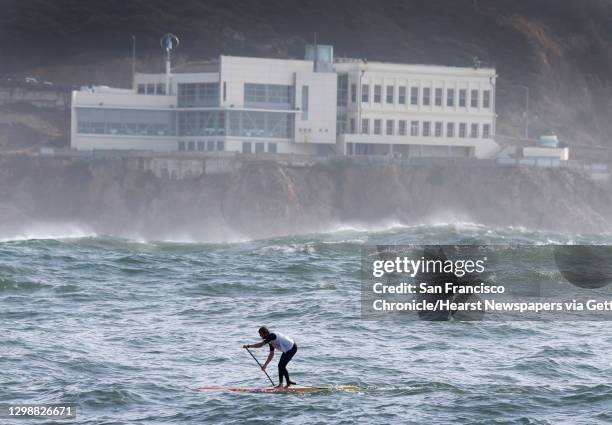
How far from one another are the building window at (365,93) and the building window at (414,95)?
494 centimetres

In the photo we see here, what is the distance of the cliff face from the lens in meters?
119

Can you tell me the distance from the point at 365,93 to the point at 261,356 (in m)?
96.2

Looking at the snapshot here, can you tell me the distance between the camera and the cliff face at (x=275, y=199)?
118688 millimetres

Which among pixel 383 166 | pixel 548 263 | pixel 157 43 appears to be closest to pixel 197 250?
pixel 548 263

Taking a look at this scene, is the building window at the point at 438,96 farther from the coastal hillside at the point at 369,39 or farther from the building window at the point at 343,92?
the coastal hillside at the point at 369,39

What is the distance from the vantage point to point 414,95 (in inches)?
5359

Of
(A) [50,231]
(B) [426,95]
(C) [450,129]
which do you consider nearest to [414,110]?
(B) [426,95]

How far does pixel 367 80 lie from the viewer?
13388cm

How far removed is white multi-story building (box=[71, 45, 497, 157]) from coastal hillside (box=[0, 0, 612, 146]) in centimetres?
1971

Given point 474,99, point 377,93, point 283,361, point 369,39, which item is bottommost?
point 283,361

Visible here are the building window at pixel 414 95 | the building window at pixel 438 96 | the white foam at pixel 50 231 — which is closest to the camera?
the white foam at pixel 50 231

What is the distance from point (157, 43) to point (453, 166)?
1669 inches

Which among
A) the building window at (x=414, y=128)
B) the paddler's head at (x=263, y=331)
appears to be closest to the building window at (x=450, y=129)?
the building window at (x=414, y=128)

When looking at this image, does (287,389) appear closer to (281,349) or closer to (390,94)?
(281,349)
